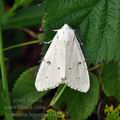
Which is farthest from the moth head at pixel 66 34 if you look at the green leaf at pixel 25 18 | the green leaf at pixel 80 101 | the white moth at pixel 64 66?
the green leaf at pixel 25 18

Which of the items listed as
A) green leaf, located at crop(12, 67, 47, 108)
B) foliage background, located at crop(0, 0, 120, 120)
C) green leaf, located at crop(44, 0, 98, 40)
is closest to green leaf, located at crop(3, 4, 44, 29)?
foliage background, located at crop(0, 0, 120, 120)

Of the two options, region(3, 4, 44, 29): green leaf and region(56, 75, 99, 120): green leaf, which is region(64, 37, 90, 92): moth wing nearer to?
region(56, 75, 99, 120): green leaf

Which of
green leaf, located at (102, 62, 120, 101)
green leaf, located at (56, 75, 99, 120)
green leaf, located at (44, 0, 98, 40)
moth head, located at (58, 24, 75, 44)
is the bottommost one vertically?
green leaf, located at (56, 75, 99, 120)

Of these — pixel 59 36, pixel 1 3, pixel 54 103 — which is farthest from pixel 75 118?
pixel 1 3

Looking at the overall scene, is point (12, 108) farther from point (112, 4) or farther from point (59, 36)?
point (112, 4)

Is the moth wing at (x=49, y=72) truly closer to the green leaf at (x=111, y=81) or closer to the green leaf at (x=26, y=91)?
the green leaf at (x=26, y=91)

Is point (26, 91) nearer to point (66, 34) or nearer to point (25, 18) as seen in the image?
point (66, 34)
